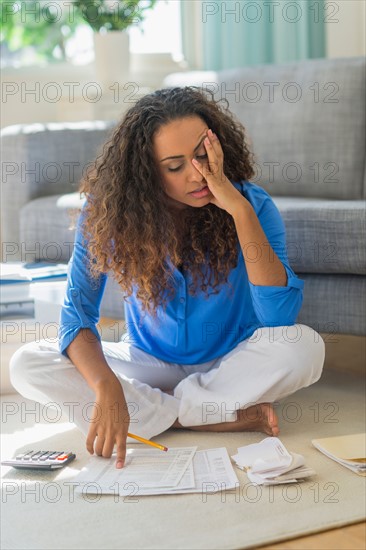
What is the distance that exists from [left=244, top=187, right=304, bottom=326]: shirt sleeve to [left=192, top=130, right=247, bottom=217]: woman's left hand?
12 centimetres

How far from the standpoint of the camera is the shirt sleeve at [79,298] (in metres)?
2.05

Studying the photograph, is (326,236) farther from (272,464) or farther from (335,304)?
(272,464)

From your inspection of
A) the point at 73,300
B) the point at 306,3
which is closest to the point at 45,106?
the point at 306,3

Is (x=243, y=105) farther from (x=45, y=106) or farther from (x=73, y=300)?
(x=73, y=300)

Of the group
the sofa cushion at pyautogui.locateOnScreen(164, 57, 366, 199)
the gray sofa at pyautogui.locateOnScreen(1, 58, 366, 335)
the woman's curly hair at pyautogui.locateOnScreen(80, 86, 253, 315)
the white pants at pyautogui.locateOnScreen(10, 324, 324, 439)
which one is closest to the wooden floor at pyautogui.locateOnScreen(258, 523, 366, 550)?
the white pants at pyautogui.locateOnScreen(10, 324, 324, 439)

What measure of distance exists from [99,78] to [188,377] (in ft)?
6.87

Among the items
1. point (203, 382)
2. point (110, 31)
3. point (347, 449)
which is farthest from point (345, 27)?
point (347, 449)

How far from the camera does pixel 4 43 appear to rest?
157 inches

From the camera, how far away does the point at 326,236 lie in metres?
2.40

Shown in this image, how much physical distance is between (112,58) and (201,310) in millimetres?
2008

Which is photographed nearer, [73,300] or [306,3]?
[73,300]

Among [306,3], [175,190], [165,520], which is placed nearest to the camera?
[165,520]

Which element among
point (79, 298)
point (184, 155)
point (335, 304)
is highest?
point (184, 155)

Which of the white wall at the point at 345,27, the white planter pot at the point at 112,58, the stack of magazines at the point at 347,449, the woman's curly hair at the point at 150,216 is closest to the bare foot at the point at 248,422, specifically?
the stack of magazines at the point at 347,449
